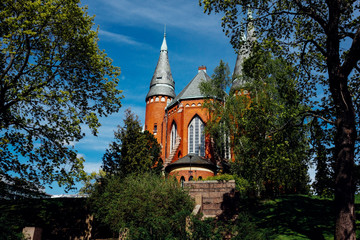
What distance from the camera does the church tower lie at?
41.6 m

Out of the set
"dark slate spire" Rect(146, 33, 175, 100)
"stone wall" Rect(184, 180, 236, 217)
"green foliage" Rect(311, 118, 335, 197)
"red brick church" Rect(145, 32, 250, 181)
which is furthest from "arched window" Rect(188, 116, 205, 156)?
"green foliage" Rect(311, 118, 335, 197)

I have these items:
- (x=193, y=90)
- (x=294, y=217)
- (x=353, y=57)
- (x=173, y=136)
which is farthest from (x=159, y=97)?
(x=353, y=57)

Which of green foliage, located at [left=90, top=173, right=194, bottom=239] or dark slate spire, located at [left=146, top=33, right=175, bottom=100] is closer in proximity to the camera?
green foliage, located at [left=90, top=173, right=194, bottom=239]

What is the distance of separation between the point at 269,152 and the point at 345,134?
3.39m

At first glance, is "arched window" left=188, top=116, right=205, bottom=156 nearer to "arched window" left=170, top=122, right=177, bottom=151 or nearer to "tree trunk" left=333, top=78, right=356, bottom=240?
"arched window" left=170, top=122, right=177, bottom=151

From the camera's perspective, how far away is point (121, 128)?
2473 cm

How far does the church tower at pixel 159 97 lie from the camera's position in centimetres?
4156

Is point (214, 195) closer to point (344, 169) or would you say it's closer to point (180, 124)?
point (344, 169)

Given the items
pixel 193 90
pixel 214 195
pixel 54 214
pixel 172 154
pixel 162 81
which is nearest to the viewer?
pixel 214 195

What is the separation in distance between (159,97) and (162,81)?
3111mm

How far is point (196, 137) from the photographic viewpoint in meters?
35.8

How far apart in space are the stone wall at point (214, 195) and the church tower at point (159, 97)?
25.0 metres

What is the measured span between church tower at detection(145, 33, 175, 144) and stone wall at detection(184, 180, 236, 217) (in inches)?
986

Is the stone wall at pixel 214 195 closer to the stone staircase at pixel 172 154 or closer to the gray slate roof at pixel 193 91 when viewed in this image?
the stone staircase at pixel 172 154
